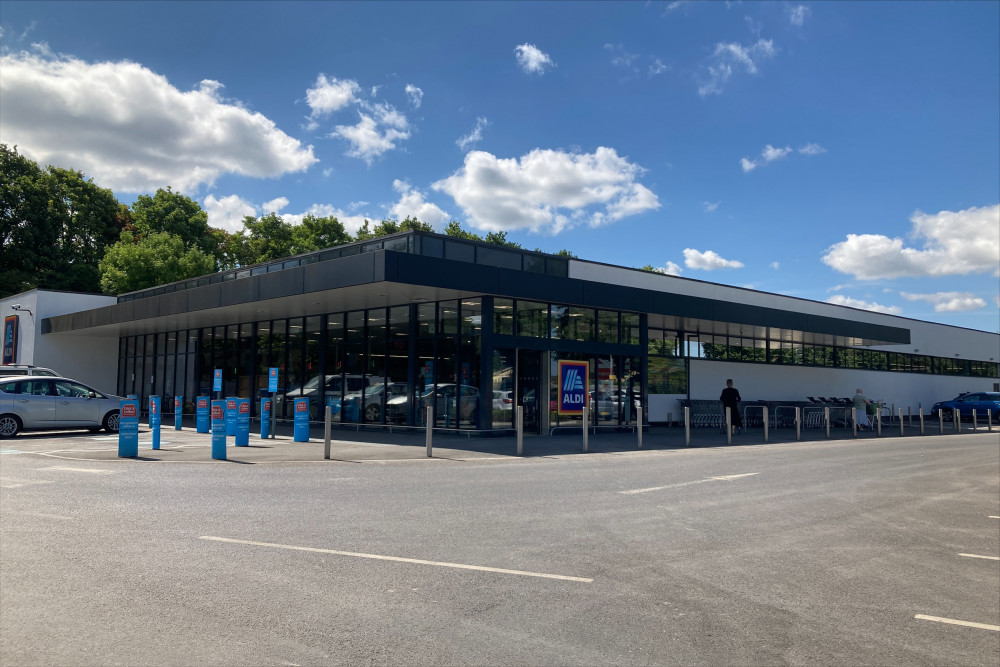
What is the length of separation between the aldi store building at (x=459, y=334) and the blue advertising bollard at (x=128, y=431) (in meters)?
5.90

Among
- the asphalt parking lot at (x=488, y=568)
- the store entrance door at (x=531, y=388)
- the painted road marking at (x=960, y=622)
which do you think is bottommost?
the painted road marking at (x=960, y=622)

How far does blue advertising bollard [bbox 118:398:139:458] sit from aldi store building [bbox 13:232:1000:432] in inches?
232

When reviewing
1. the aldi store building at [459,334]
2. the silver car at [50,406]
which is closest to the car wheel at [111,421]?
the silver car at [50,406]

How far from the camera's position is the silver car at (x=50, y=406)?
18.8m

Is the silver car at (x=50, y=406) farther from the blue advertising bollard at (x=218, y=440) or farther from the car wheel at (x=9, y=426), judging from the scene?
the blue advertising bollard at (x=218, y=440)

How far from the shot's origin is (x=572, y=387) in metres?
21.9

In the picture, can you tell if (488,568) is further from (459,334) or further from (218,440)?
(459,334)

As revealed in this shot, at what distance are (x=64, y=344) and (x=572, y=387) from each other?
28.9 metres

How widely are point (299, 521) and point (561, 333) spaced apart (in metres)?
14.4

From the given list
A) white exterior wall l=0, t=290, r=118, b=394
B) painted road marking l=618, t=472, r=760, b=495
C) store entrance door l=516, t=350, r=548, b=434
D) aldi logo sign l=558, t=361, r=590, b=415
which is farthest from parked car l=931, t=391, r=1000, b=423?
white exterior wall l=0, t=290, r=118, b=394

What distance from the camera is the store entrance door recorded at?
2089 cm

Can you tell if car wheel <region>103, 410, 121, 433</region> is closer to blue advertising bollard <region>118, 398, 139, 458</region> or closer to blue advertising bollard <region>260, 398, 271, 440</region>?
blue advertising bollard <region>260, 398, 271, 440</region>

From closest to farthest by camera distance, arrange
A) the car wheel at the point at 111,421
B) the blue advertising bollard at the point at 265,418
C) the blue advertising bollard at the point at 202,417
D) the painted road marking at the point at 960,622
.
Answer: the painted road marking at the point at 960,622, the blue advertising bollard at the point at 265,418, the car wheel at the point at 111,421, the blue advertising bollard at the point at 202,417

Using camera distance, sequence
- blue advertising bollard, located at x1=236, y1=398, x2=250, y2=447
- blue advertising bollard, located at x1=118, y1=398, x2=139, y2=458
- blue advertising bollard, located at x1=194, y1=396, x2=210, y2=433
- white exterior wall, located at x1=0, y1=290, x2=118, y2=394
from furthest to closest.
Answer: white exterior wall, located at x1=0, y1=290, x2=118, y2=394 → blue advertising bollard, located at x1=194, y1=396, x2=210, y2=433 → blue advertising bollard, located at x1=236, y1=398, x2=250, y2=447 → blue advertising bollard, located at x1=118, y1=398, x2=139, y2=458
